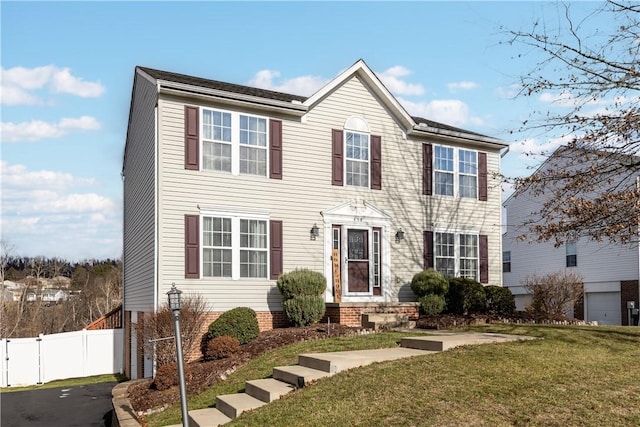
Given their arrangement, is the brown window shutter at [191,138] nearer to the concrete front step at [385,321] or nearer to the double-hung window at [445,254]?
the concrete front step at [385,321]

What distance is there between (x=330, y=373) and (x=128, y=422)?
151 inches

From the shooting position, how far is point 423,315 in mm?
17328

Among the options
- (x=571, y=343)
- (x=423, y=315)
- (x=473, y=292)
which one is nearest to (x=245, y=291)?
(x=423, y=315)

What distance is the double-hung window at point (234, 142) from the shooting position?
15.4 metres

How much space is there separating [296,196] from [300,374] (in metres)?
8.36

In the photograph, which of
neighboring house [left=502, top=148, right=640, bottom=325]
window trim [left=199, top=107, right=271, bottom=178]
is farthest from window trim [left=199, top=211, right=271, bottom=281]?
neighboring house [left=502, top=148, right=640, bottom=325]

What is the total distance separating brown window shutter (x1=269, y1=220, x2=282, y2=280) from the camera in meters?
16.0

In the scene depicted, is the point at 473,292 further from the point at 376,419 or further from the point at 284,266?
the point at 376,419

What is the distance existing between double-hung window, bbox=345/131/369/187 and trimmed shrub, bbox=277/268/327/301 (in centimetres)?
335

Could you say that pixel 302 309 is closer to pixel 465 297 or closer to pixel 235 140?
pixel 235 140

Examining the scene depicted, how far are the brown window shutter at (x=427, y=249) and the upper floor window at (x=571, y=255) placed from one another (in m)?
12.7

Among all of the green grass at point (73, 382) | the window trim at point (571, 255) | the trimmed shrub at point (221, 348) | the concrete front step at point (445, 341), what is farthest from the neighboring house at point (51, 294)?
the concrete front step at point (445, 341)

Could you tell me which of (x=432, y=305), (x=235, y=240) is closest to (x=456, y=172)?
(x=432, y=305)

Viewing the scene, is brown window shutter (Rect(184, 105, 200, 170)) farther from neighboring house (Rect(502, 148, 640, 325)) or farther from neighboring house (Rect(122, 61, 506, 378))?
neighboring house (Rect(502, 148, 640, 325))
